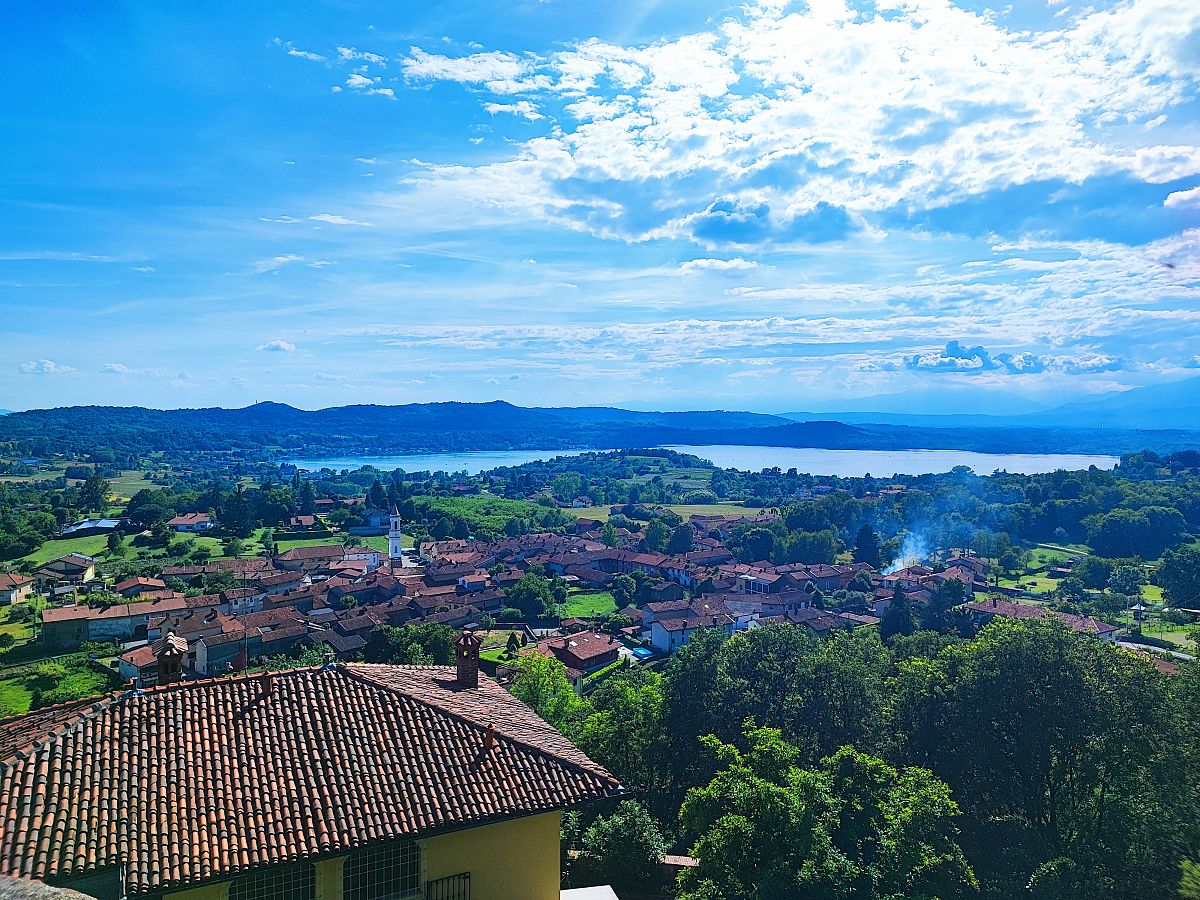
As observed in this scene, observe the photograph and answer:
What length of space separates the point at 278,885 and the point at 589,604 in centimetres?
5474

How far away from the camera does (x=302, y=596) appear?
5694 cm

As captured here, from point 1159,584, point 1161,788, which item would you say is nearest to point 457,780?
point 1161,788

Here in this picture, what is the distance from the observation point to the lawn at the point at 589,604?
2280 inches

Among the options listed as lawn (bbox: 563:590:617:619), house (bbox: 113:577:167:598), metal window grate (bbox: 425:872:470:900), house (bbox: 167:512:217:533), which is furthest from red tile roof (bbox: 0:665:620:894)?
house (bbox: 167:512:217:533)

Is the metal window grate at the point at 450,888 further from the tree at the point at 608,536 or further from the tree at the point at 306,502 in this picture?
the tree at the point at 306,502

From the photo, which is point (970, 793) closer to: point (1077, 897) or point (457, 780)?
point (1077, 897)

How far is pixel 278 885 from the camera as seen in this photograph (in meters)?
7.17

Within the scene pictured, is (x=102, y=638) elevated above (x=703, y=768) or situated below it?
below

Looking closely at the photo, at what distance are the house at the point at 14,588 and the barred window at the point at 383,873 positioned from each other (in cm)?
6131

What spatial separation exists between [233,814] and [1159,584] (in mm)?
73466

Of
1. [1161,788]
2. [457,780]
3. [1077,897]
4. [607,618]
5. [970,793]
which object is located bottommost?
[607,618]

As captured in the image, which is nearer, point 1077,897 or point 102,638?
point 1077,897

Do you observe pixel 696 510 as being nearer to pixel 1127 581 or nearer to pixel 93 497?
pixel 1127 581

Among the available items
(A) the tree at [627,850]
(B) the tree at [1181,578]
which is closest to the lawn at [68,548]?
(A) the tree at [627,850]
